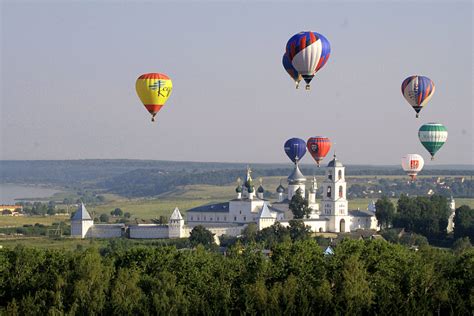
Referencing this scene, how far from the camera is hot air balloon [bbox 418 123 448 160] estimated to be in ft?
245

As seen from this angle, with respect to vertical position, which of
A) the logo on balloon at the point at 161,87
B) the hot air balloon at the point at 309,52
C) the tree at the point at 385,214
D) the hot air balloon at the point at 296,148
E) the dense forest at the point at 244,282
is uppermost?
the hot air balloon at the point at 309,52

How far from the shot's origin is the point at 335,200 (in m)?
104

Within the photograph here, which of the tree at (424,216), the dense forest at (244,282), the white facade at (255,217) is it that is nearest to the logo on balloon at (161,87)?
the dense forest at (244,282)

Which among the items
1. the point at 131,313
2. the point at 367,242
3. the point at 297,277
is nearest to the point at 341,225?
the point at 367,242

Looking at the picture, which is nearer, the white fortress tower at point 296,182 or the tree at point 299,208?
the tree at point 299,208

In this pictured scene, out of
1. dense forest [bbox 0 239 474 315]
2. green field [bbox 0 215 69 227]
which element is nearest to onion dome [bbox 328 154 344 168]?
green field [bbox 0 215 69 227]

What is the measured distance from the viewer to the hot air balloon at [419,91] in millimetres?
67125

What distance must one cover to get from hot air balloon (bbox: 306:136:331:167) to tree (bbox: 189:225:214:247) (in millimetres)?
8280

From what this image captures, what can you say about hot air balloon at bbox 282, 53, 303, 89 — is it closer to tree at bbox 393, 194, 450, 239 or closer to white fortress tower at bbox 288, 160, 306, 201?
tree at bbox 393, 194, 450, 239

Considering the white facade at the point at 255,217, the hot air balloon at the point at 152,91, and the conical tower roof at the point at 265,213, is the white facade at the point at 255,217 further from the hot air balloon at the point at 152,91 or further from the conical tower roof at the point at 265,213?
the hot air balloon at the point at 152,91

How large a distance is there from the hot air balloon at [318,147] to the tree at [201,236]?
27.2 ft

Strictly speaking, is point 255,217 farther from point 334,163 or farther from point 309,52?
point 309,52

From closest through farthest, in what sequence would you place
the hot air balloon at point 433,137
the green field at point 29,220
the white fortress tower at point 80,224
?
the hot air balloon at point 433,137 < the white fortress tower at point 80,224 < the green field at point 29,220

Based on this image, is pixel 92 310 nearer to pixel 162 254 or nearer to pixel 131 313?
pixel 131 313
